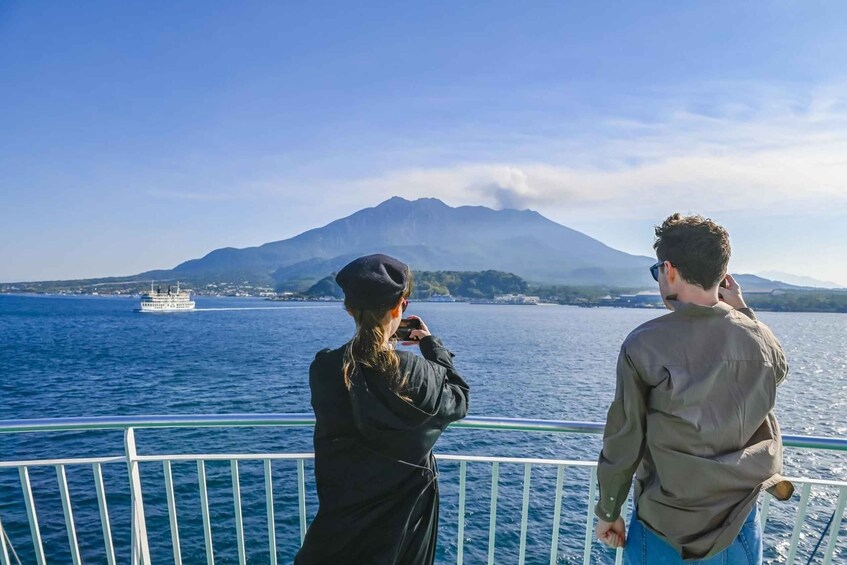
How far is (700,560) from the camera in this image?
1598mm

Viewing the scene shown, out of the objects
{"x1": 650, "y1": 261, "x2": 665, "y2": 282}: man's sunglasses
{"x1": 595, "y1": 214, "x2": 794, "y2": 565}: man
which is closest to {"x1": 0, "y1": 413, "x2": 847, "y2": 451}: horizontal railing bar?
{"x1": 595, "y1": 214, "x2": 794, "y2": 565}: man

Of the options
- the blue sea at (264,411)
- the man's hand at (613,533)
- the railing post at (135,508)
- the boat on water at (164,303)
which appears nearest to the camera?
the man's hand at (613,533)

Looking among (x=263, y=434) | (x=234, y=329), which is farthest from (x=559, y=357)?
(x=234, y=329)

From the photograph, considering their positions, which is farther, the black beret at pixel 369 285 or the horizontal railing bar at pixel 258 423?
the horizontal railing bar at pixel 258 423

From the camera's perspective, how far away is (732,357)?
1.53m

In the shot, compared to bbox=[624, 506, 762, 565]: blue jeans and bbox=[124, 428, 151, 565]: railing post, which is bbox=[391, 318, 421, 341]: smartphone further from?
bbox=[124, 428, 151, 565]: railing post

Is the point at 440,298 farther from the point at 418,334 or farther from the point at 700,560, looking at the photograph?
the point at 700,560

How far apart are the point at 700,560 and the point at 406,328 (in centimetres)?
110

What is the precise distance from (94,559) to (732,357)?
11.1m

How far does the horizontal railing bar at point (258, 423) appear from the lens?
217cm

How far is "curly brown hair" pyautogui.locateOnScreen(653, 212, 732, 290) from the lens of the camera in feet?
5.18

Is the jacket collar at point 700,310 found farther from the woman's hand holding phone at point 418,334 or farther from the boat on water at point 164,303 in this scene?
the boat on water at point 164,303

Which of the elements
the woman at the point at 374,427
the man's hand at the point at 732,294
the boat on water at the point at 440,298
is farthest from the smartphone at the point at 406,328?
the boat on water at the point at 440,298

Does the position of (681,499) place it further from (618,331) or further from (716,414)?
(618,331)
